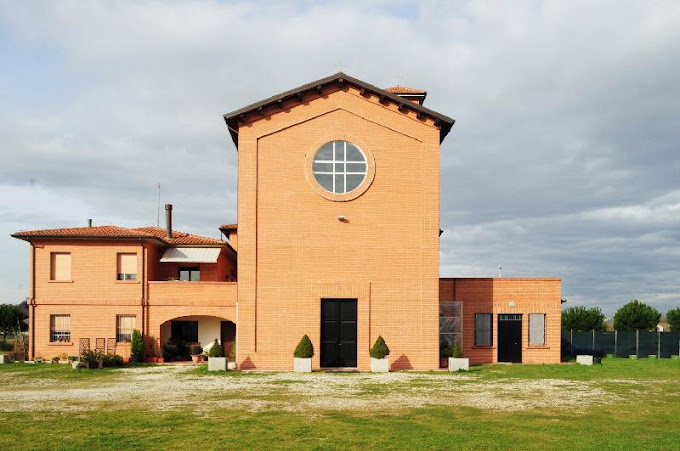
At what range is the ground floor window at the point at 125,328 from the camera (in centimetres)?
3219

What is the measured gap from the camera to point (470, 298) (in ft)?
106

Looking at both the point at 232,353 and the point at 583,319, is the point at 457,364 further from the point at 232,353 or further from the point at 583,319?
the point at 583,319

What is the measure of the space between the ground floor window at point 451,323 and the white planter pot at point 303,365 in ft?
24.1

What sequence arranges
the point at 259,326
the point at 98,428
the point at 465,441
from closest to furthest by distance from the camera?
1. the point at 465,441
2. the point at 98,428
3. the point at 259,326

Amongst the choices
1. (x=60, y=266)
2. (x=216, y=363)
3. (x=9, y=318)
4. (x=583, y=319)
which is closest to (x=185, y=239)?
(x=60, y=266)

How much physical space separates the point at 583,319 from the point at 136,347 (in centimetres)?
4468

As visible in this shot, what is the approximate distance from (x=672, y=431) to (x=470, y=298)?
1855 centimetres

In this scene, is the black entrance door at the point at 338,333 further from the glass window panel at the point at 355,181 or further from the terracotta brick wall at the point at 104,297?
the terracotta brick wall at the point at 104,297

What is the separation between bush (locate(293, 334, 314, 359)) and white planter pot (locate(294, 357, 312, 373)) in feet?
0.49

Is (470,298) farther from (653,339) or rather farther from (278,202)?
(653,339)

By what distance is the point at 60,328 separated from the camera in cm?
3203

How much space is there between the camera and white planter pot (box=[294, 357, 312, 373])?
26359 millimetres

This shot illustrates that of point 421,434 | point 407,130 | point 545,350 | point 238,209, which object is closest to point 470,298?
point 545,350

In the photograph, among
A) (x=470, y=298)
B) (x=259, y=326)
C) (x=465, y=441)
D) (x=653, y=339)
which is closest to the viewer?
(x=465, y=441)
